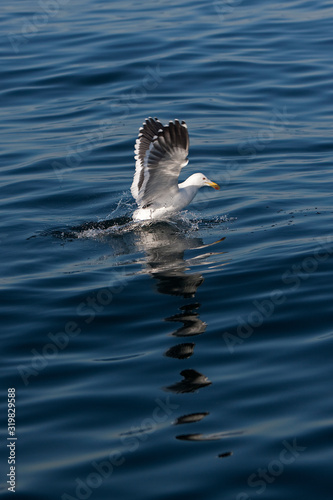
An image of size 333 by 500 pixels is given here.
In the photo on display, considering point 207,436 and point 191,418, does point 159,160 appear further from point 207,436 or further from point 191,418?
point 207,436

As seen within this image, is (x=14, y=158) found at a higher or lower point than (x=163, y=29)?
lower

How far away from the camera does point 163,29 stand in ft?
80.2

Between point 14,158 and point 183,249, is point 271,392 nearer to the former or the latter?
point 183,249

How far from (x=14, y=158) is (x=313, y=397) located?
32.5 feet

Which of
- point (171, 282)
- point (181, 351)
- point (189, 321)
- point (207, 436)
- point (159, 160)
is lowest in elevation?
point (207, 436)

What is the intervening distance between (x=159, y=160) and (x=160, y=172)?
396 mm

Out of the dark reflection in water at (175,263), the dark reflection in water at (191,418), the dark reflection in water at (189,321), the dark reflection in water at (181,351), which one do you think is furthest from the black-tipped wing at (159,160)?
the dark reflection in water at (191,418)

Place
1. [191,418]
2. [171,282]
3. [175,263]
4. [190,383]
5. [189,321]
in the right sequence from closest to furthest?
[191,418] → [190,383] → [189,321] → [171,282] → [175,263]

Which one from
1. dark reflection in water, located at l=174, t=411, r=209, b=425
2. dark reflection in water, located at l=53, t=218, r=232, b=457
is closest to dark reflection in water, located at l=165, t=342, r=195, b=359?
dark reflection in water, located at l=53, t=218, r=232, b=457

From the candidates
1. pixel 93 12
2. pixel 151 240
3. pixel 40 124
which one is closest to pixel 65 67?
pixel 40 124

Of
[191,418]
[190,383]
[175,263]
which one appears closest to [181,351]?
[190,383]

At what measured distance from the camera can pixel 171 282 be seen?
10133 mm

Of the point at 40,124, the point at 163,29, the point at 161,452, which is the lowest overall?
the point at 161,452

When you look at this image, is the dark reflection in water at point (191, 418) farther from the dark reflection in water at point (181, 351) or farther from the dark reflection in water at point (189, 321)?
the dark reflection in water at point (189, 321)
